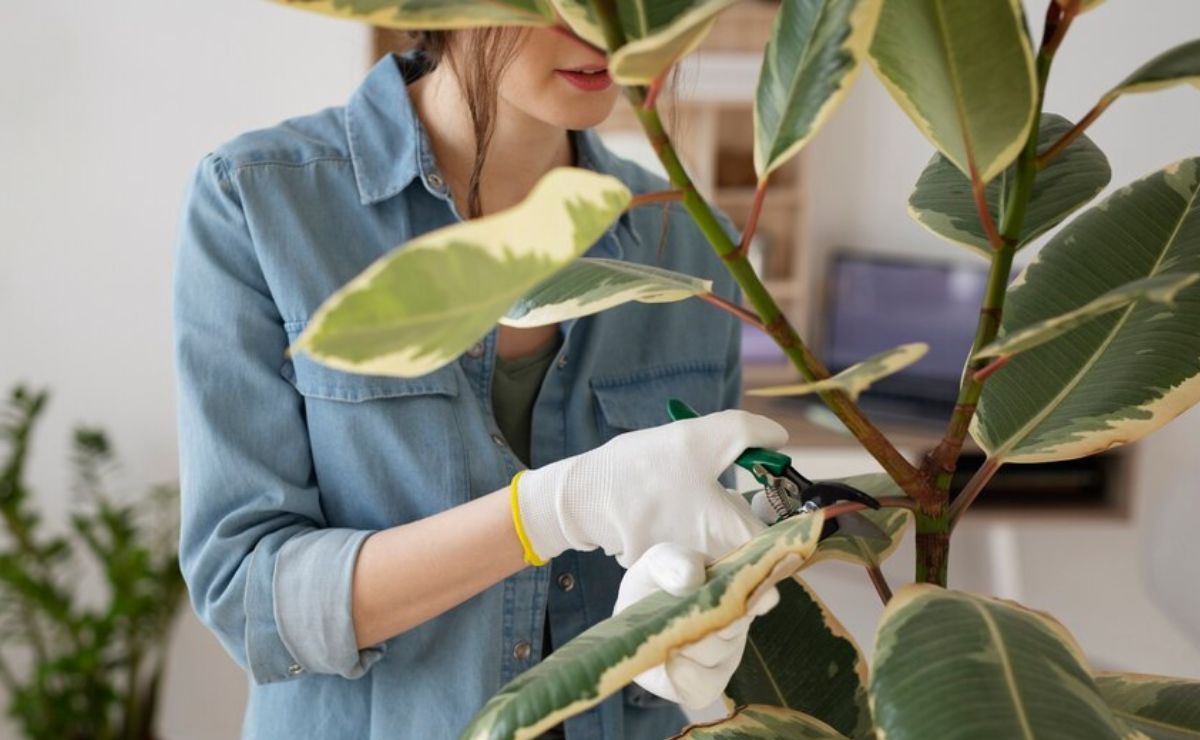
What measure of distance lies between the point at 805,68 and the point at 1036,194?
23cm

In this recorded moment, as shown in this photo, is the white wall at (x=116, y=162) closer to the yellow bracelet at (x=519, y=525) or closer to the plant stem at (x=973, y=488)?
the yellow bracelet at (x=519, y=525)

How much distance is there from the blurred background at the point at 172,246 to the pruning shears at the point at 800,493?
1.41m

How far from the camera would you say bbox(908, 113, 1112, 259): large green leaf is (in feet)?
2.45

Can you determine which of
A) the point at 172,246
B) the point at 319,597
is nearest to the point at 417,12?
the point at 319,597

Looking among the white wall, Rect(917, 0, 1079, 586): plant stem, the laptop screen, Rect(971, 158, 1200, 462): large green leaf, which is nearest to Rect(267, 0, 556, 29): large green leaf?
Rect(917, 0, 1079, 586): plant stem

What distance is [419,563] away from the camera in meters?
0.93

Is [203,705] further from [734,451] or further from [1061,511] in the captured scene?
[734,451]

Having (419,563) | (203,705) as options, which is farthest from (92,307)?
(419,563)

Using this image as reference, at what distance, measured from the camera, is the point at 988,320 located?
0.66 meters

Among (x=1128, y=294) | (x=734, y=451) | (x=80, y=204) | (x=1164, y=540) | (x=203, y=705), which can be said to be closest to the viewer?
(x=1128, y=294)

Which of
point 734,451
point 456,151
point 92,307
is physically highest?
A: point 456,151

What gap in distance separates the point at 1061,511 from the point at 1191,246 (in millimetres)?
2774

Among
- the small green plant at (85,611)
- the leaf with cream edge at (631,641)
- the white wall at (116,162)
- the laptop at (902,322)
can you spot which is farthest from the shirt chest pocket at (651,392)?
the laptop at (902,322)

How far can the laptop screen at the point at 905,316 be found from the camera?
3516 mm
